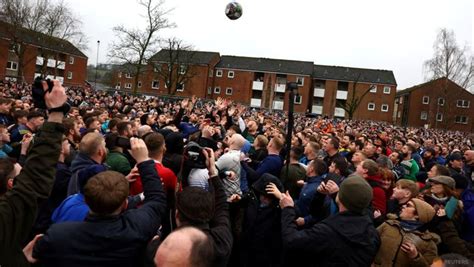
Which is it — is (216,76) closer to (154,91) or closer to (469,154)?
(154,91)

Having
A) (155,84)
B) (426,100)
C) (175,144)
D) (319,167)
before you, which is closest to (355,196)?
(319,167)

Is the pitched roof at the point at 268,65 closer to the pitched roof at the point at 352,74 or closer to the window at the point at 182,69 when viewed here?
the pitched roof at the point at 352,74

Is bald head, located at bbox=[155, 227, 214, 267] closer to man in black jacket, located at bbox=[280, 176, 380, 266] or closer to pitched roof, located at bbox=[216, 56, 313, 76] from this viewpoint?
man in black jacket, located at bbox=[280, 176, 380, 266]

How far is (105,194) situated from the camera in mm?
2691

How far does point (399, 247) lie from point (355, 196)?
0.77m

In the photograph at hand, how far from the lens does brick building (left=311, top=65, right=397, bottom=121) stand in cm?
6688

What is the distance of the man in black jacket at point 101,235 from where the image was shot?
2615 mm

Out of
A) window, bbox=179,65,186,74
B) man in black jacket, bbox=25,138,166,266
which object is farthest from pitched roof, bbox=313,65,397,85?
man in black jacket, bbox=25,138,166,266

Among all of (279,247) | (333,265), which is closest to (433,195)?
(279,247)

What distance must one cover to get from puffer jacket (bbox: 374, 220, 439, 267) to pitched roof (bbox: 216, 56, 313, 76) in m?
64.3

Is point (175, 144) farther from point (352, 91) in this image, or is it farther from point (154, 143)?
point (352, 91)

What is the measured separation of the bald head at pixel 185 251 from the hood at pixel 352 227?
1.81 metres

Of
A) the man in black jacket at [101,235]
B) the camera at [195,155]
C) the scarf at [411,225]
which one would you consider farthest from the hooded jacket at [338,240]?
the man in black jacket at [101,235]

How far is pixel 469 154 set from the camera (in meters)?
9.30
